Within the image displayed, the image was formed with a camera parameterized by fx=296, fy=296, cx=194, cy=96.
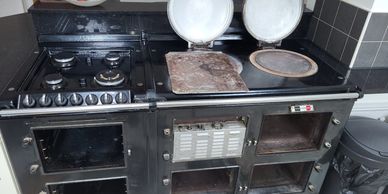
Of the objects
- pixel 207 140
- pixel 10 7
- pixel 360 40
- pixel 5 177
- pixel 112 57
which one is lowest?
pixel 5 177

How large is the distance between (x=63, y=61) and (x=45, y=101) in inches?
11.1

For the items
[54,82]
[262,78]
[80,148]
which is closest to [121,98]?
[54,82]

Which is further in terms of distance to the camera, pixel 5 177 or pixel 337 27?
pixel 337 27

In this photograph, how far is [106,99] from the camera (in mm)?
1038

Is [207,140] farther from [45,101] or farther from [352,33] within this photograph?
[352,33]

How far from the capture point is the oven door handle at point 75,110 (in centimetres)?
98

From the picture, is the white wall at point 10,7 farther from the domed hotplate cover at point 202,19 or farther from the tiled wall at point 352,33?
the tiled wall at point 352,33

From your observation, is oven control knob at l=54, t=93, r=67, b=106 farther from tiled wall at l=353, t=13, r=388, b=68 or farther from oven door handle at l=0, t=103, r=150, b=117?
tiled wall at l=353, t=13, r=388, b=68

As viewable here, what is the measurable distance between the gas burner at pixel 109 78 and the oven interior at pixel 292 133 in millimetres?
616

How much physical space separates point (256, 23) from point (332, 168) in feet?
2.56

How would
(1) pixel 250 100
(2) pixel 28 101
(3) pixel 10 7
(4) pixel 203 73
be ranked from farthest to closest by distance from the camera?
1. (3) pixel 10 7
2. (4) pixel 203 73
3. (1) pixel 250 100
4. (2) pixel 28 101

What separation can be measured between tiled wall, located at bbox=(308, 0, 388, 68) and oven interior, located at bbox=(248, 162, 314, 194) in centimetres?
56

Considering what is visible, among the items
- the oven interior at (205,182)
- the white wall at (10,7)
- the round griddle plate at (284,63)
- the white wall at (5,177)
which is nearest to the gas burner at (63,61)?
the white wall at (5,177)

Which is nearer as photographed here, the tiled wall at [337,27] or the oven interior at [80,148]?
the oven interior at [80,148]
